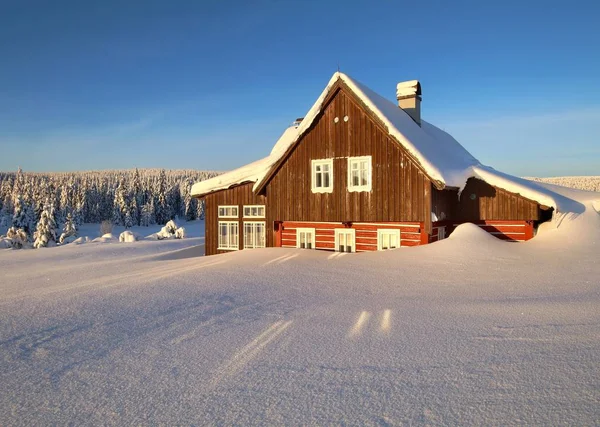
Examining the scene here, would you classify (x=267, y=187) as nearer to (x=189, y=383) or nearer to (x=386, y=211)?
(x=386, y=211)

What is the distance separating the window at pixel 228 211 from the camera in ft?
74.0

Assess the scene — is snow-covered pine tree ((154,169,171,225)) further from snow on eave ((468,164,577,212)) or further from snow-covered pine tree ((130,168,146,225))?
snow on eave ((468,164,577,212))

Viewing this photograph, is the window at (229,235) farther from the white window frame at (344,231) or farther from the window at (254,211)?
the white window frame at (344,231)

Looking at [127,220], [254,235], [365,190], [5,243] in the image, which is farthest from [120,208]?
[365,190]

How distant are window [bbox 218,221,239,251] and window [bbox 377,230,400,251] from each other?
313 inches

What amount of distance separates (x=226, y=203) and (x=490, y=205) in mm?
13462

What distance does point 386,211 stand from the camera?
703 inches

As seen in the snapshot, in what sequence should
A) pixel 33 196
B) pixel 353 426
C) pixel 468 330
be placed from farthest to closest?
pixel 33 196 → pixel 468 330 → pixel 353 426

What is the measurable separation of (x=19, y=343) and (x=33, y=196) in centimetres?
9740

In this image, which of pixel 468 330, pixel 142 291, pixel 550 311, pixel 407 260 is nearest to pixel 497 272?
pixel 407 260

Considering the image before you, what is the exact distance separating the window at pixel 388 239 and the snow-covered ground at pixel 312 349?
20.5 ft

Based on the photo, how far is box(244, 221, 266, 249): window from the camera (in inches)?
857

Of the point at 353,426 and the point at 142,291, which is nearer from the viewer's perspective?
the point at 353,426

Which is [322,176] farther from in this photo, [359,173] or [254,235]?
[254,235]
